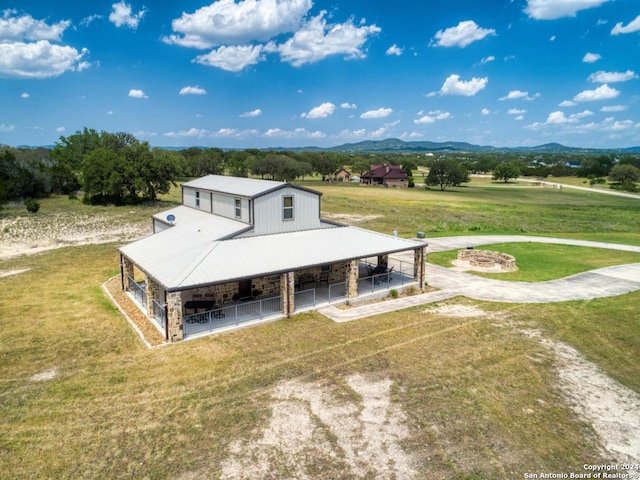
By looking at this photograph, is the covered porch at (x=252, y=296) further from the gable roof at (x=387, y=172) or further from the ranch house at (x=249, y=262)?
the gable roof at (x=387, y=172)

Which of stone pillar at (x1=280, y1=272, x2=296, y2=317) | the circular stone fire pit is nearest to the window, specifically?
stone pillar at (x1=280, y1=272, x2=296, y2=317)

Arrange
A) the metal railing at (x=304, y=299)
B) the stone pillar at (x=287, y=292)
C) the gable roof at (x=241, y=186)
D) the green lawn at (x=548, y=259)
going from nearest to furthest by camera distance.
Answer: the stone pillar at (x=287, y=292) → the metal railing at (x=304, y=299) → the gable roof at (x=241, y=186) → the green lawn at (x=548, y=259)

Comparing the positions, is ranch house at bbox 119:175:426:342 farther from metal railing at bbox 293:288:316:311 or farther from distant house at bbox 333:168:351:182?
distant house at bbox 333:168:351:182

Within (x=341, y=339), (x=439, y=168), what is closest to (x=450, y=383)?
(x=341, y=339)

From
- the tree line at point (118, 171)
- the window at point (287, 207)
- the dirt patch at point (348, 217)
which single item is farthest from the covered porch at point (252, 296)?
the tree line at point (118, 171)

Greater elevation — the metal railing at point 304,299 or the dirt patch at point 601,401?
the metal railing at point 304,299

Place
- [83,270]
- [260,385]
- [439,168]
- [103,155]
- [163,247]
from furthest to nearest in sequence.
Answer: [439,168]
[103,155]
[83,270]
[163,247]
[260,385]

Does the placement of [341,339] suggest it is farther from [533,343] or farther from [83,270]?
[83,270]
